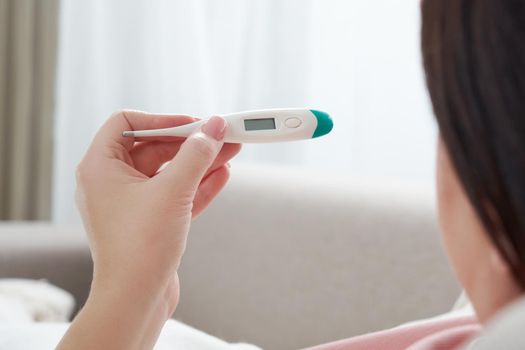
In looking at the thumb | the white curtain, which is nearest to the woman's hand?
the thumb

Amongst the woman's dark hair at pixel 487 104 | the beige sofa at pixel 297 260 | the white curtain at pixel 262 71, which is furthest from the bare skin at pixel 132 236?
the white curtain at pixel 262 71

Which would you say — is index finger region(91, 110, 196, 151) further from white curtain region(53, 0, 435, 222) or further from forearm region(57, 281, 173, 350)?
white curtain region(53, 0, 435, 222)

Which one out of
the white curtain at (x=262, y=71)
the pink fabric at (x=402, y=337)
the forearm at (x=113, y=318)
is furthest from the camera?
the white curtain at (x=262, y=71)

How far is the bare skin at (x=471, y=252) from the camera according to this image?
0.44 metres

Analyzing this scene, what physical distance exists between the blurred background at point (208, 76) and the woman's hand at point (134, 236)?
1.06 meters

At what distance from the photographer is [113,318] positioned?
0.68 metres

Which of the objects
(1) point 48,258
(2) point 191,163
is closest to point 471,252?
(2) point 191,163

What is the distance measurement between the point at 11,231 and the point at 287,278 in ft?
2.55

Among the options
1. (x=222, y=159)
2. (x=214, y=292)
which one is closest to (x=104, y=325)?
(x=222, y=159)

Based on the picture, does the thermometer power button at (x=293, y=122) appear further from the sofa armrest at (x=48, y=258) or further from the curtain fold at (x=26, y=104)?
the curtain fold at (x=26, y=104)

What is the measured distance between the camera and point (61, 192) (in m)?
2.87

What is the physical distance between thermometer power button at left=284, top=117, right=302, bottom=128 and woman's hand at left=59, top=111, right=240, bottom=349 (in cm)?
6

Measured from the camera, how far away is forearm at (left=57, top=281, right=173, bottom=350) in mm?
682

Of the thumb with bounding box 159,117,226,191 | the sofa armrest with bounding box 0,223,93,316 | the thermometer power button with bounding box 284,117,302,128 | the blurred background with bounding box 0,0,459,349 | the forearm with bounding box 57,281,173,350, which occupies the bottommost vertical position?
the sofa armrest with bounding box 0,223,93,316
